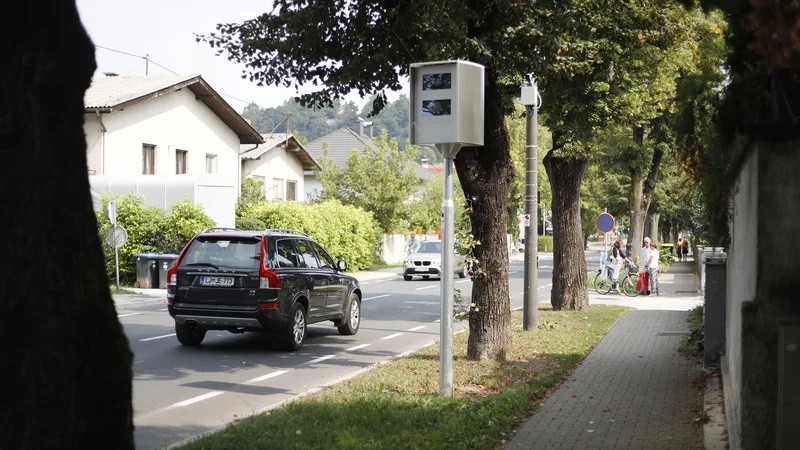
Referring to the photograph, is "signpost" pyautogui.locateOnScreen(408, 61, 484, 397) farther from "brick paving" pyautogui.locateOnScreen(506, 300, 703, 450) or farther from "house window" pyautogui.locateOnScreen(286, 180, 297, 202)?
"house window" pyautogui.locateOnScreen(286, 180, 297, 202)

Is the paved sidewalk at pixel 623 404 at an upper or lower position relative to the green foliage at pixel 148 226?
lower

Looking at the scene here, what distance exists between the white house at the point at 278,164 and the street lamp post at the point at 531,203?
27321mm

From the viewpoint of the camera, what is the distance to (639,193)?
3438 centimetres

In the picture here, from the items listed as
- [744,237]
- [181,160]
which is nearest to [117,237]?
[181,160]

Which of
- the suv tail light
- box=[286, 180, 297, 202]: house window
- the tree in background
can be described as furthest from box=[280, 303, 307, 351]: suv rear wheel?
box=[286, 180, 297, 202]: house window

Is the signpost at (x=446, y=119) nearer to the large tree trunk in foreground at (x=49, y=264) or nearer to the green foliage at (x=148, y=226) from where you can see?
the large tree trunk in foreground at (x=49, y=264)

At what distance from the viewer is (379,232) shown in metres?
42.9

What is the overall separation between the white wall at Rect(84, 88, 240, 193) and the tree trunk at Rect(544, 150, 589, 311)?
17893mm

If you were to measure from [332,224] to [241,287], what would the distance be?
24087mm

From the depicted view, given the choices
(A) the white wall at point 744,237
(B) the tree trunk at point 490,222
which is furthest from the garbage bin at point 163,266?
(A) the white wall at point 744,237

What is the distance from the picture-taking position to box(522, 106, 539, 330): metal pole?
16.1 metres

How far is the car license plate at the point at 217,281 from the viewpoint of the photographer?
1287 centimetres

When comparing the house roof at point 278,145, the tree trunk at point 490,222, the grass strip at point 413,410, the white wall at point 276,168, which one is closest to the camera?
the grass strip at point 413,410

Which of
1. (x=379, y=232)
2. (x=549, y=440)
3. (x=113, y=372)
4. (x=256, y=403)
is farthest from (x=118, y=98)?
(x=113, y=372)
